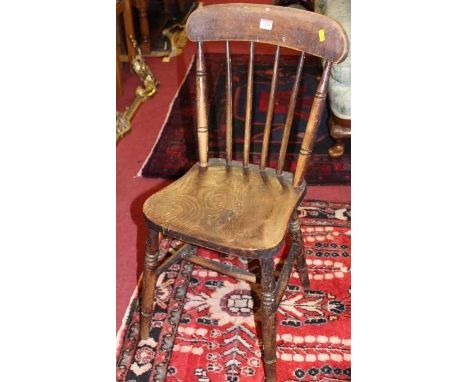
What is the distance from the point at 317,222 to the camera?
256 centimetres

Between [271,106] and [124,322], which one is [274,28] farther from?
[124,322]

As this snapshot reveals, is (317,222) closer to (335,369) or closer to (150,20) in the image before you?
(335,369)

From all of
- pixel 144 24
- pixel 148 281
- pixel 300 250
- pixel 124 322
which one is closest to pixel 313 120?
pixel 300 250

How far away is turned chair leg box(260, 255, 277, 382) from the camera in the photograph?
64.6 inches

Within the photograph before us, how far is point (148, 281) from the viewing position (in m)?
1.88

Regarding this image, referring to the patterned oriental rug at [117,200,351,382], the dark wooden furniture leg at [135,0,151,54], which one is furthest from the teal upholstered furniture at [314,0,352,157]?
the dark wooden furniture leg at [135,0,151,54]

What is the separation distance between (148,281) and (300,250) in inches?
21.6

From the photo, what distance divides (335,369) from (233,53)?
272cm

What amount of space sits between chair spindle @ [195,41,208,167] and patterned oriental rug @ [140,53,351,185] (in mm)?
972

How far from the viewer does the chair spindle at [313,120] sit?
5.47 ft

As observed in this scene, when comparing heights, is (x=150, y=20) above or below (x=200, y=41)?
below

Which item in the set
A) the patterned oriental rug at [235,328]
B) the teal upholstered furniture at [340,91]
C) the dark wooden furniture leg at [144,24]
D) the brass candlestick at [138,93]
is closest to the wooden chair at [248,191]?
the patterned oriental rug at [235,328]

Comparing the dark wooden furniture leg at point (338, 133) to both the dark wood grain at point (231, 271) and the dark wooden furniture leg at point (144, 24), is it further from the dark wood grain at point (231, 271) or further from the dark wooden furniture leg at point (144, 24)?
→ the dark wooden furniture leg at point (144, 24)
